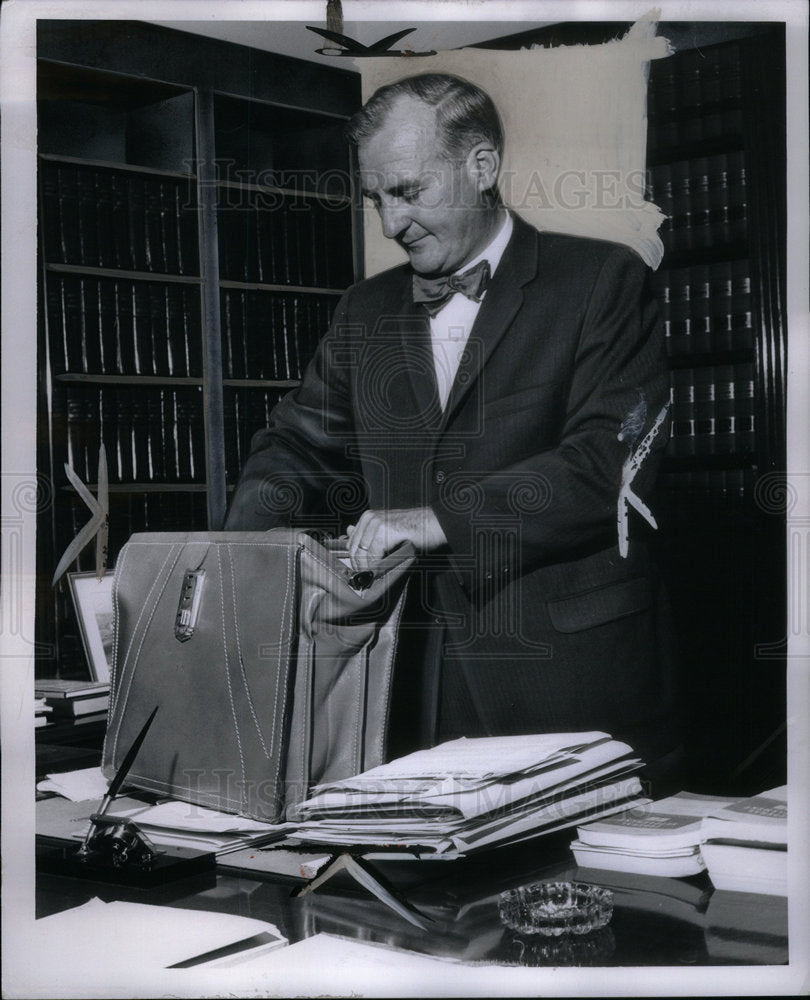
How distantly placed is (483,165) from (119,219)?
0.61 metres

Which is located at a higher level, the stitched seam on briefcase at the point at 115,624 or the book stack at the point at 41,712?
the stitched seam on briefcase at the point at 115,624

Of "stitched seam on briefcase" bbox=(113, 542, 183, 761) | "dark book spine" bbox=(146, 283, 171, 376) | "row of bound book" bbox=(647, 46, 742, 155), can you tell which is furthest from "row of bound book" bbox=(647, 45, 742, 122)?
"stitched seam on briefcase" bbox=(113, 542, 183, 761)

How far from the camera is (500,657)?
70.6 inches

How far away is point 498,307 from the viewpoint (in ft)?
5.84

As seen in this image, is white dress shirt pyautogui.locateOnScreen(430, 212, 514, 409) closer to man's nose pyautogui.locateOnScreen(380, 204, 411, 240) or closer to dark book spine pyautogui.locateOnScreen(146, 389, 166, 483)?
man's nose pyautogui.locateOnScreen(380, 204, 411, 240)

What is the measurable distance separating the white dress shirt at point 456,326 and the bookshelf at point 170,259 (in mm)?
187

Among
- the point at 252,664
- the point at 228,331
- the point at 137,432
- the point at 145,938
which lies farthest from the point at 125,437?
the point at 145,938

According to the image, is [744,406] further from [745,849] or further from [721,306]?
[745,849]

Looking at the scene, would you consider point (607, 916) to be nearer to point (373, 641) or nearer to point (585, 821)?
point (585, 821)

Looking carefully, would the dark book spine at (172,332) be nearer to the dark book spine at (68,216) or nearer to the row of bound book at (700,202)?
the dark book spine at (68,216)

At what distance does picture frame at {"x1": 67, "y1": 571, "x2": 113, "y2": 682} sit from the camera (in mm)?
1843

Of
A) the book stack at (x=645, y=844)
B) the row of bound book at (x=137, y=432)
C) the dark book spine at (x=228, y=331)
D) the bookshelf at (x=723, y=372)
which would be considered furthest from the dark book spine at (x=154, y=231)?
the book stack at (x=645, y=844)

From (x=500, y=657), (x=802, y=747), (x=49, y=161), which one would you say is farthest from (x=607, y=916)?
(x=49, y=161)

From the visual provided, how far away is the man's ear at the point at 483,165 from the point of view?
179 centimetres
